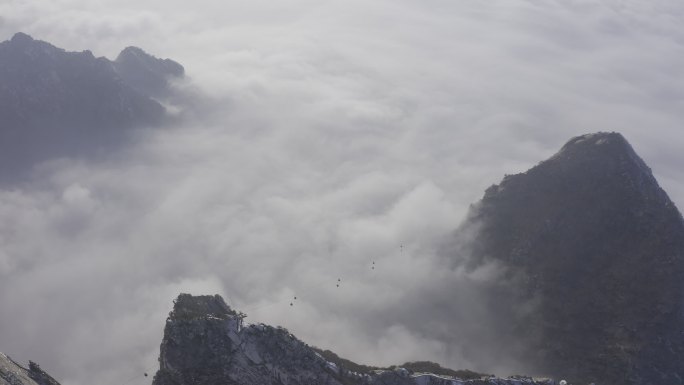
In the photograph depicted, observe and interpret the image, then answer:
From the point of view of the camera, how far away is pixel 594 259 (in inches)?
6216

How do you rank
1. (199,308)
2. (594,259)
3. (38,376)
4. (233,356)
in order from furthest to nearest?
(594,259) → (199,308) → (233,356) → (38,376)

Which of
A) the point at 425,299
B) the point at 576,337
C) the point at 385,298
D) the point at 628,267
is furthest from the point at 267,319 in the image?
the point at 628,267

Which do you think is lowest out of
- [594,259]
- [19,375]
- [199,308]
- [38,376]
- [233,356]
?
[19,375]

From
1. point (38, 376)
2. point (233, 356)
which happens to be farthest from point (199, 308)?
point (38, 376)

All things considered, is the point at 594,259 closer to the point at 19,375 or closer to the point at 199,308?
the point at 199,308

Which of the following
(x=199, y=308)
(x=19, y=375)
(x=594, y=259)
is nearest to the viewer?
Result: (x=19, y=375)

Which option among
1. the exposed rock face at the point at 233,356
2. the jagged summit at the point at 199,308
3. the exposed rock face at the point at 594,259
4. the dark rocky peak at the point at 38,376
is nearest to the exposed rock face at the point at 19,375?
the dark rocky peak at the point at 38,376

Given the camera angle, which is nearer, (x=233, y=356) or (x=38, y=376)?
(x=38, y=376)

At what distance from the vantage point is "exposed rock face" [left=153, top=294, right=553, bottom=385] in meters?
75.6

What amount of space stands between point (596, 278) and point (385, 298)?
201ft

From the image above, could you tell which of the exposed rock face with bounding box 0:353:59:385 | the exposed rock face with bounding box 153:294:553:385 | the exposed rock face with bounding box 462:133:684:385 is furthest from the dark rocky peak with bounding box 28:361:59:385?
the exposed rock face with bounding box 462:133:684:385

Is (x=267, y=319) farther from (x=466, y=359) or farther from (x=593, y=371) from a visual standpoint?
(x=593, y=371)

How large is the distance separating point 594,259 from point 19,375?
460 ft

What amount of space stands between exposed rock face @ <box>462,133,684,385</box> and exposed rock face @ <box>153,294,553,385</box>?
3309 inches
